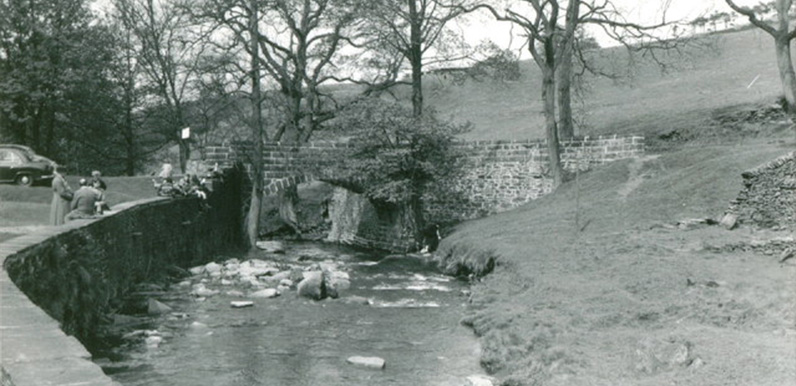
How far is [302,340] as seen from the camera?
11.2 meters

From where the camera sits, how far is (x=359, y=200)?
32812 mm

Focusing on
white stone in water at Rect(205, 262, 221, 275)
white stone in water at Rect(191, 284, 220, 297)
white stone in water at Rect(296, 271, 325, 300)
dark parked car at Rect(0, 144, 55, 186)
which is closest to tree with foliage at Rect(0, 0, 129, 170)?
dark parked car at Rect(0, 144, 55, 186)

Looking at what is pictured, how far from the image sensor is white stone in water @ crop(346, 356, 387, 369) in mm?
9680

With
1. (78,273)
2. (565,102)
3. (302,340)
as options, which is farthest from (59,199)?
(565,102)

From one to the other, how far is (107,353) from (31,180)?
67.6 feet

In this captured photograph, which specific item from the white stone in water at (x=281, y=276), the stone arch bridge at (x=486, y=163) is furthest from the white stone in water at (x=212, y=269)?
the stone arch bridge at (x=486, y=163)

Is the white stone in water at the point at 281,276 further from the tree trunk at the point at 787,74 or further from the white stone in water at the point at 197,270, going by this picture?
the tree trunk at the point at 787,74

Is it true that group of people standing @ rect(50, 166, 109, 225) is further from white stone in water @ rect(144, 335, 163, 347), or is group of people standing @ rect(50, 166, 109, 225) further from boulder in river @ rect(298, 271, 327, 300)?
boulder in river @ rect(298, 271, 327, 300)

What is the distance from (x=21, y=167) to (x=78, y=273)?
66.3 feet

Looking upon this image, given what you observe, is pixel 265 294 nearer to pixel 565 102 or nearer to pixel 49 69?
pixel 565 102

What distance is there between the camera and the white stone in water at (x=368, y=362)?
968 cm

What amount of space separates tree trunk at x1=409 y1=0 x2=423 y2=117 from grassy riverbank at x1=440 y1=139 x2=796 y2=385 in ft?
35.5

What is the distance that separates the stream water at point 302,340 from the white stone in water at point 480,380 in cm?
17

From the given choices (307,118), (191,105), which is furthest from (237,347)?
(191,105)
